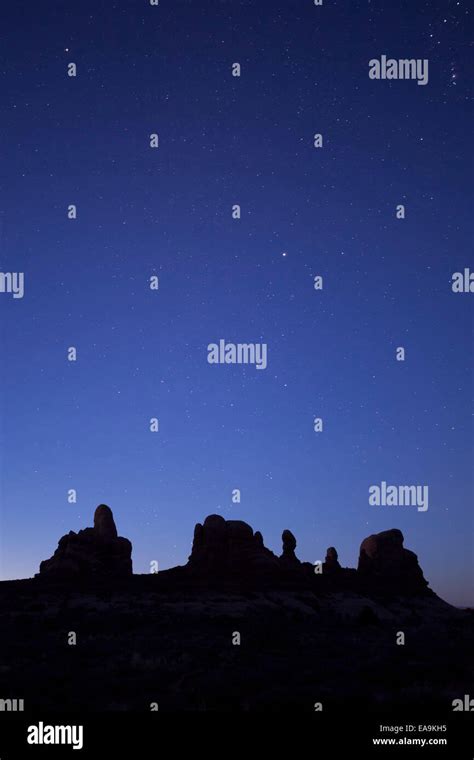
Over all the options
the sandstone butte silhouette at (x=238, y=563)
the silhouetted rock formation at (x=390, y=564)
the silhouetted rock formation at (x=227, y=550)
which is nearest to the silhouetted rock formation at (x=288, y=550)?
the sandstone butte silhouette at (x=238, y=563)

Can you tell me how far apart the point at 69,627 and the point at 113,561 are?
40.5 meters

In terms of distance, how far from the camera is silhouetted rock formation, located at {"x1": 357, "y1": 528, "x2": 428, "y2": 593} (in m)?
78.8

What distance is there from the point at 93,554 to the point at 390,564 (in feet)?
133

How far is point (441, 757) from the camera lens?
32.3 feet

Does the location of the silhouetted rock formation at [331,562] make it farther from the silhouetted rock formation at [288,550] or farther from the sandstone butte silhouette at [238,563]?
the silhouetted rock formation at [288,550]

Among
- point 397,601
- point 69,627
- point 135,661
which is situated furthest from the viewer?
point 397,601

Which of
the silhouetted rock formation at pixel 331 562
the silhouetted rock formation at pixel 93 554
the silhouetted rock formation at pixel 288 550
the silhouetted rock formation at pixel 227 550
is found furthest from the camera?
the silhouetted rock formation at pixel 331 562

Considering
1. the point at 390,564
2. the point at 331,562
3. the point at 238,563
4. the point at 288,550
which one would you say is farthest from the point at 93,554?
the point at 390,564

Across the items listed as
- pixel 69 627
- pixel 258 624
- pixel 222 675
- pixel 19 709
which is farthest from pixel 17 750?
pixel 258 624

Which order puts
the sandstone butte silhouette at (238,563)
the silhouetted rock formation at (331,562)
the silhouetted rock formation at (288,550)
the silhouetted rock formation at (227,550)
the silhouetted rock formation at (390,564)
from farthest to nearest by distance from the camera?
1. the silhouetted rock formation at (331,562)
2. the silhouetted rock formation at (390,564)
3. the silhouetted rock formation at (288,550)
4. the silhouetted rock formation at (227,550)
5. the sandstone butte silhouette at (238,563)

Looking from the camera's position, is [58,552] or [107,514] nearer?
[58,552]

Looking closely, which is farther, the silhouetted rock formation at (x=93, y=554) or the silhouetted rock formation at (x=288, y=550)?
the silhouetted rock formation at (x=288, y=550)

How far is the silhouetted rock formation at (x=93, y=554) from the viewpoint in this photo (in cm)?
6335

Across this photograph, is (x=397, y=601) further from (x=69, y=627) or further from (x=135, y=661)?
(x=135, y=661)
